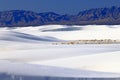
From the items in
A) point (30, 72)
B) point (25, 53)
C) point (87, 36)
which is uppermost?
point (30, 72)

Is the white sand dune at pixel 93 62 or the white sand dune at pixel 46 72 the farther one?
the white sand dune at pixel 93 62

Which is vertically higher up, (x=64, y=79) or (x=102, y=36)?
(x=64, y=79)

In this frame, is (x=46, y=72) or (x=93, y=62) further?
(x=93, y=62)

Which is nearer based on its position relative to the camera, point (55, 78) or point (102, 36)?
point (55, 78)

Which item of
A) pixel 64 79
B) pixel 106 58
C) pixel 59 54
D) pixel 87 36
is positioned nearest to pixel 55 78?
pixel 64 79

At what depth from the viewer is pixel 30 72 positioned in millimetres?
7129

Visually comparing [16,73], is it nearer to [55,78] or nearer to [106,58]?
[55,78]

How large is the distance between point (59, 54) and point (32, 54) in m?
0.81

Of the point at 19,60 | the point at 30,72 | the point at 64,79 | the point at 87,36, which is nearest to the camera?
the point at 64,79

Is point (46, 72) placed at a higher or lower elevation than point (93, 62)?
higher

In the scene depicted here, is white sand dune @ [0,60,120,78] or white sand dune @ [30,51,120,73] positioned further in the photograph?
white sand dune @ [30,51,120,73]

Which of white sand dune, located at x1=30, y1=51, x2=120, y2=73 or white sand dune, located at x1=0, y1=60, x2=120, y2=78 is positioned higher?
white sand dune, located at x1=0, y1=60, x2=120, y2=78

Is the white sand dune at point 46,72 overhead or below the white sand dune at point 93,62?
overhead

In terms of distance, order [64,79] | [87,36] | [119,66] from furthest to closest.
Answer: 1. [87,36]
2. [119,66]
3. [64,79]
